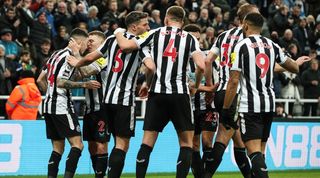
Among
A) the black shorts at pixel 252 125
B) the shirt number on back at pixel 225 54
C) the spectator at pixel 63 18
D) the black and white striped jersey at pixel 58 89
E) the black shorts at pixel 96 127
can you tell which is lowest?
the black shorts at pixel 96 127

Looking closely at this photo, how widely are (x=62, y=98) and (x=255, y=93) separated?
9.06ft

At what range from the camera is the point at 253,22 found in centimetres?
1057

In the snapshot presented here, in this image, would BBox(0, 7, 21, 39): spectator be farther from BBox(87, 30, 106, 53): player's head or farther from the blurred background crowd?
BBox(87, 30, 106, 53): player's head

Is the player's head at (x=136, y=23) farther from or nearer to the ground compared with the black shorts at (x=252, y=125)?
farther from the ground

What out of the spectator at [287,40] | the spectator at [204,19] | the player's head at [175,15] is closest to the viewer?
the player's head at [175,15]

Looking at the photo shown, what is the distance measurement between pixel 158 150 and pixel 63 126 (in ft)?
14.1

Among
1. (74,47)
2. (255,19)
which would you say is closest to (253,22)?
(255,19)

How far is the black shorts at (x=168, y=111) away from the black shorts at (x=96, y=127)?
136 cm

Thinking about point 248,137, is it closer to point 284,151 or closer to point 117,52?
point 117,52

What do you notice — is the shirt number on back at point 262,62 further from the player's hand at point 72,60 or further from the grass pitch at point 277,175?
the grass pitch at point 277,175

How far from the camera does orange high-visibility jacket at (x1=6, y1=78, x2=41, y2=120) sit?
15.0m

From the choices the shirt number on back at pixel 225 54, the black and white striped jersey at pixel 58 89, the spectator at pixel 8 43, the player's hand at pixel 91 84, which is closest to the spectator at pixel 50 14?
the spectator at pixel 8 43

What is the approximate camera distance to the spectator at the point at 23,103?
49.3 ft

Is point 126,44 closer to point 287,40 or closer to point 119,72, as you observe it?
point 119,72
